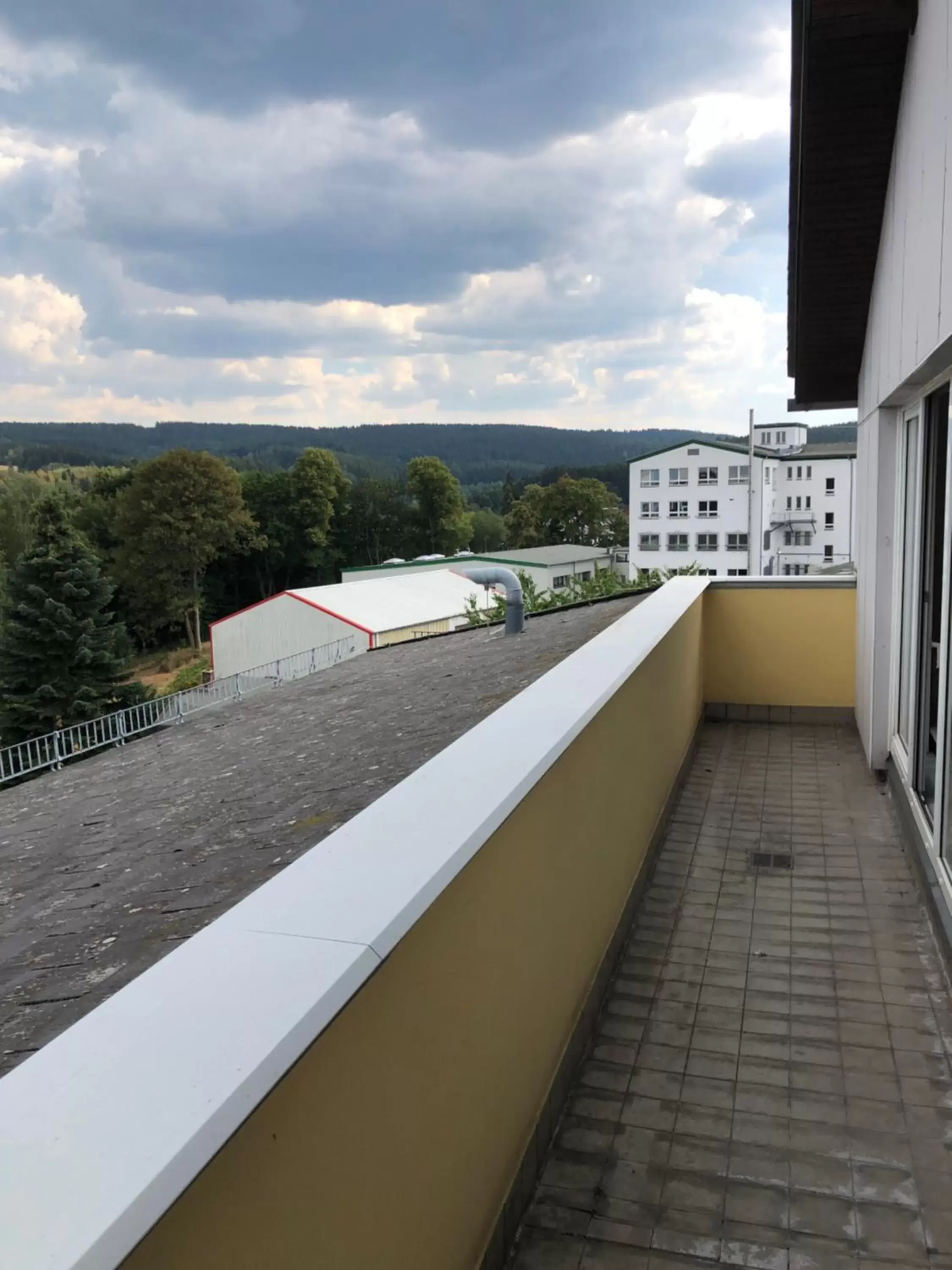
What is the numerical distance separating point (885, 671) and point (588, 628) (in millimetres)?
3134

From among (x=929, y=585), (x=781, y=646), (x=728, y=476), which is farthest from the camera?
(x=728, y=476)

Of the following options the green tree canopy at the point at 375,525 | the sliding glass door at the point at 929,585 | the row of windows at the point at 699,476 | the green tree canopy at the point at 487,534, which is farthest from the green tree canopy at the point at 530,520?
the sliding glass door at the point at 929,585

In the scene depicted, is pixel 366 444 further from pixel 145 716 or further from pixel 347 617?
pixel 145 716

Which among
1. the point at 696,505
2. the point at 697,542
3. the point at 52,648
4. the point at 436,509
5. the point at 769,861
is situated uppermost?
the point at 436,509

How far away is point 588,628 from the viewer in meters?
8.15

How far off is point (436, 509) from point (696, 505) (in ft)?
78.8

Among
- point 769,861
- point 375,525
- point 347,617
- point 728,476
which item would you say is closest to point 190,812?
point 769,861

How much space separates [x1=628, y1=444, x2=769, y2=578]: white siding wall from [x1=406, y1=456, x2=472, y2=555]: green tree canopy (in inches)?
747

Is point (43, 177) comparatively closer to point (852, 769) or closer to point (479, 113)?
point (479, 113)

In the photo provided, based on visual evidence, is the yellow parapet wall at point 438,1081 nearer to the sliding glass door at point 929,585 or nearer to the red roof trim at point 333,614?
the sliding glass door at point 929,585

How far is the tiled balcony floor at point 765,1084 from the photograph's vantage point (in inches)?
85.7

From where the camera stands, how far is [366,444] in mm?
111000

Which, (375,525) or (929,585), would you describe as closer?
(929,585)

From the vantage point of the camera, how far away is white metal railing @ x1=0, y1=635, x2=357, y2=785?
15039 mm
